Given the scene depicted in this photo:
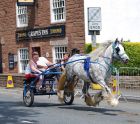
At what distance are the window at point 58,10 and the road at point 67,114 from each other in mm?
10634

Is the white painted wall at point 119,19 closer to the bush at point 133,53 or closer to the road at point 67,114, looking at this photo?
the bush at point 133,53

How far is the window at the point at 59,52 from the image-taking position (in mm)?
26938

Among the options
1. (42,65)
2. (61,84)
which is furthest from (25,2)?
(61,84)

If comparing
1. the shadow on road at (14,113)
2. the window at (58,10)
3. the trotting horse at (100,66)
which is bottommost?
the shadow on road at (14,113)

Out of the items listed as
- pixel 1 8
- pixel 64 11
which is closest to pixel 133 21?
pixel 64 11

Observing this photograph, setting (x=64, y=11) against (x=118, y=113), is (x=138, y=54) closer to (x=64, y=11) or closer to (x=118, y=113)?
(x=64, y=11)

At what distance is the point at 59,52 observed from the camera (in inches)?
1074

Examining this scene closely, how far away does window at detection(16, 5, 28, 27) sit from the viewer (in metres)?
29.9

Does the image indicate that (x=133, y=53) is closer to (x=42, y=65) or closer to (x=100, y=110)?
(x=42, y=65)

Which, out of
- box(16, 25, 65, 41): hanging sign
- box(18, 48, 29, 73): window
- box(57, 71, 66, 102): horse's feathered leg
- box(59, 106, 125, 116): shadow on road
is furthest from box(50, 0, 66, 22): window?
box(59, 106, 125, 116): shadow on road

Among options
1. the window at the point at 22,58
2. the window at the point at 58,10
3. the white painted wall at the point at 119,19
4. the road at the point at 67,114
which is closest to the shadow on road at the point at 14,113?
the road at the point at 67,114

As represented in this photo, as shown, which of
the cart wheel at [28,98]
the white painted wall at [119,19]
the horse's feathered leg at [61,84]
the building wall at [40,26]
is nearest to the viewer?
the horse's feathered leg at [61,84]

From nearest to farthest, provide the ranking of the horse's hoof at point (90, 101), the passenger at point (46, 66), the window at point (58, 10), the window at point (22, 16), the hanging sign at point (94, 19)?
the horse's hoof at point (90, 101) < the passenger at point (46, 66) < the hanging sign at point (94, 19) < the window at point (58, 10) < the window at point (22, 16)

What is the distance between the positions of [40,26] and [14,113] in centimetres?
1468
